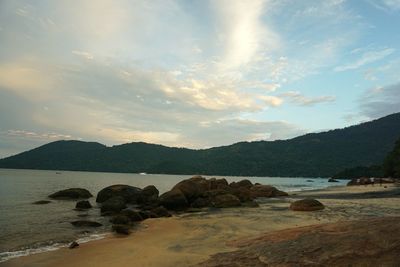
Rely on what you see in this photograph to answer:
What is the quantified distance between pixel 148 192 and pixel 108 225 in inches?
606

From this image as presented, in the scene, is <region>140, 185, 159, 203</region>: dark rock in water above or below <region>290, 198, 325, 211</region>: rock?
above

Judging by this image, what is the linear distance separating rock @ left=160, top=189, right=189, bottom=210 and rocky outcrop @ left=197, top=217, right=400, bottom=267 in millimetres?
20319

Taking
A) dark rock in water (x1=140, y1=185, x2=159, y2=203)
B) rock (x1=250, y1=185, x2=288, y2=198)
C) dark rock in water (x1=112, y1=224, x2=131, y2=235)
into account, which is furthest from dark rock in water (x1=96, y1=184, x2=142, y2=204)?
dark rock in water (x1=112, y1=224, x2=131, y2=235)

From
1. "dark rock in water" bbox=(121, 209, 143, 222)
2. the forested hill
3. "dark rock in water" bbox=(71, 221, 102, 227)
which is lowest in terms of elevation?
"dark rock in water" bbox=(71, 221, 102, 227)

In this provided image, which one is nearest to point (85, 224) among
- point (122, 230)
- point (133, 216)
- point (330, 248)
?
point (133, 216)

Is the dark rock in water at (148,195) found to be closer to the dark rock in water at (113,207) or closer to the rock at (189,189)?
the rock at (189,189)

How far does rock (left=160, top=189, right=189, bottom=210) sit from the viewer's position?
29.8 metres

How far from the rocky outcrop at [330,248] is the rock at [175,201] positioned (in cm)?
2032

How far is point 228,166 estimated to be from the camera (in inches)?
7653

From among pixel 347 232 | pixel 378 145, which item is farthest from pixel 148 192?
pixel 378 145

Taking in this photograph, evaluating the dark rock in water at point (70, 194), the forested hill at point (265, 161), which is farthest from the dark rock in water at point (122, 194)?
the forested hill at point (265, 161)

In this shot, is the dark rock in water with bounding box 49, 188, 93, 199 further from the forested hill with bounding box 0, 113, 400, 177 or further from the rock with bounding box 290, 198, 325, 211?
the forested hill with bounding box 0, 113, 400, 177

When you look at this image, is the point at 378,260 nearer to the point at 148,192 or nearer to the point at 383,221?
the point at 383,221

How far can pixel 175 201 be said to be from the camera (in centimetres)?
2994
